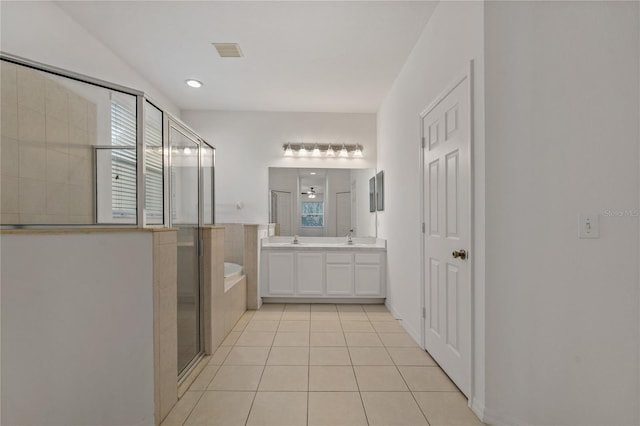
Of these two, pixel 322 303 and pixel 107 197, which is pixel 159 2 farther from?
pixel 322 303

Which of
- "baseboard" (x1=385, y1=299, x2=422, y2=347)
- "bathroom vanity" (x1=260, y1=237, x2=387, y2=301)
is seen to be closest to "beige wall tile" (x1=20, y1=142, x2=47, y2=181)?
"bathroom vanity" (x1=260, y1=237, x2=387, y2=301)

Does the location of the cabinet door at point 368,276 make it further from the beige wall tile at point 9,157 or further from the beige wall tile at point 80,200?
the beige wall tile at point 9,157

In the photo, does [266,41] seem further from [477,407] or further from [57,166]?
[477,407]

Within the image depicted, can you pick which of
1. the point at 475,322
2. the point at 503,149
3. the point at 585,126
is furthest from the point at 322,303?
the point at 585,126

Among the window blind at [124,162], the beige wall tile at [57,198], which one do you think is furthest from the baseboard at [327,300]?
the beige wall tile at [57,198]

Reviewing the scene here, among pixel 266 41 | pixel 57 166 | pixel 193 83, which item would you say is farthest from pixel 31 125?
pixel 193 83

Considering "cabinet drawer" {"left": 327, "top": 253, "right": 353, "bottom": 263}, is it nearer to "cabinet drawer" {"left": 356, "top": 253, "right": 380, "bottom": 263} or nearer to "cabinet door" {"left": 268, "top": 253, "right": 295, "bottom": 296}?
"cabinet drawer" {"left": 356, "top": 253, "right": 380, "bottom": 263}

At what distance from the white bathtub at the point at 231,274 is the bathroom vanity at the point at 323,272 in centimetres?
37

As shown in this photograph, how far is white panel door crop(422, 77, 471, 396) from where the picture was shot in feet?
6.15

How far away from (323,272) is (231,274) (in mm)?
1216

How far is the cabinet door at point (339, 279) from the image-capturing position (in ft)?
13.3

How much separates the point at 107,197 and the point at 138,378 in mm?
1018

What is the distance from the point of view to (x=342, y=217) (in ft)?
14.9

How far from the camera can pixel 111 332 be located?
1.59m
